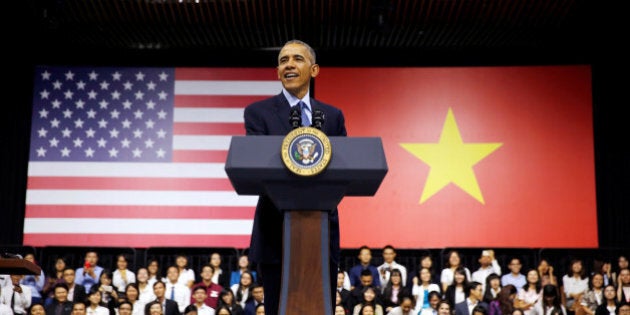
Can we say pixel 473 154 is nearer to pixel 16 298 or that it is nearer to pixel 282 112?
pixel 16 298

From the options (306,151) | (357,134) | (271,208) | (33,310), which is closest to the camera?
(306,151)

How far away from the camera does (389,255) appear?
9.16 m

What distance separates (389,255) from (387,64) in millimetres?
2997

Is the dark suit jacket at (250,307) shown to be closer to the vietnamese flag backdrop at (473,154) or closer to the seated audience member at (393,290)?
the seated audience member at (393,290)

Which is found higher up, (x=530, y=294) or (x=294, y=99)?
(x=294, y=99)

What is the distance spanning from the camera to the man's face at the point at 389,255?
30.0 feet

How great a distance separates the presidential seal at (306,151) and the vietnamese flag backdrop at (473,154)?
7.98 m

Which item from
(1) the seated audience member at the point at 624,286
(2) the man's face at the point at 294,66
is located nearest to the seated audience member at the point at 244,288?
(1) the seated audience member at the point at 624,286

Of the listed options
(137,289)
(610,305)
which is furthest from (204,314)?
(610,305)

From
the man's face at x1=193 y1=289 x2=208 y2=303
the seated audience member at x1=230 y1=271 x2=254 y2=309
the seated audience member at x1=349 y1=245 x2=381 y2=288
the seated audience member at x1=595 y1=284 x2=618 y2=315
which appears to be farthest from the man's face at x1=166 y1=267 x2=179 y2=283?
the seated audience member at x1=595 y1=284 x2=618 y2=315

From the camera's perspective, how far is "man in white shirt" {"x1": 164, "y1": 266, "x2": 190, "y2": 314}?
8.70 m

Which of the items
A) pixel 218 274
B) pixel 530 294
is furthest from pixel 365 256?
pixel 530 294

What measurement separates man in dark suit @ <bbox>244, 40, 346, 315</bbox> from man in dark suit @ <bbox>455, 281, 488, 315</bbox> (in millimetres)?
5613

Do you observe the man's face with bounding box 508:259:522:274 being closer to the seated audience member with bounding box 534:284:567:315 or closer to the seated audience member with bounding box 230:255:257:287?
the seated audience member with bounding box 534:284:567:315
